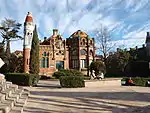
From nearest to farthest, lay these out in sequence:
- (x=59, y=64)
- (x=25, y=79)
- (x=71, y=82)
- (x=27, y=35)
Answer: (x=71, y=82) < (x=25, y=79) < (x=27, y=35) < (x=59, y=64)

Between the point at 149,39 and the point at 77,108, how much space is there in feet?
182

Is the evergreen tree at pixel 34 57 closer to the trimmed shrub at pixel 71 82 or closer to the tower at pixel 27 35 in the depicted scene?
the tower at pixel 27 35

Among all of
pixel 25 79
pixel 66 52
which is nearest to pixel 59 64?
pixel 66 52

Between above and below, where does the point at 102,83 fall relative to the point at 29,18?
below

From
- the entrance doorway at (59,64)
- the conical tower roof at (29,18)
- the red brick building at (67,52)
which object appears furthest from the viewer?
the entrance doorway at (59,64)

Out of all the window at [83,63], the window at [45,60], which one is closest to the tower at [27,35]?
the window at [45,60]

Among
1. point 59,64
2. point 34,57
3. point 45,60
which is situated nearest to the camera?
point 34,57

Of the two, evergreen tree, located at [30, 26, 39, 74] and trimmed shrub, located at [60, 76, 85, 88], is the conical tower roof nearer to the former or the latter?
evergreen tree, located at [30, 26, 39, 74]

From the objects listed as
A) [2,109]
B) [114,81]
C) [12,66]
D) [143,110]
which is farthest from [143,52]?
[2,109]

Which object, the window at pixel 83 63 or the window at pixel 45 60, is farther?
the window at pixel 83 63

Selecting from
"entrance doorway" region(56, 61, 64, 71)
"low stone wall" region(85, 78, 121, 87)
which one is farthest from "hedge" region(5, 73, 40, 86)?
"entrance doorway" region(56, 61, 64, 71)

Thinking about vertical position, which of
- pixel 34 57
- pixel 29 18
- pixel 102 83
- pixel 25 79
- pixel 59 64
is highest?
pixel 29 18

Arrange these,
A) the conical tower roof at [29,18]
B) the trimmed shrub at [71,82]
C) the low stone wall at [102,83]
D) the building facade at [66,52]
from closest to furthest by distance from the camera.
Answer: the trimmed shrub at [71,82] < the low stone wall at [102,83] < the conical tower roof at [29,18] < the building facade at [66,52]

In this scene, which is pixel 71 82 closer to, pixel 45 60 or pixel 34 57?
pixel 34 57
